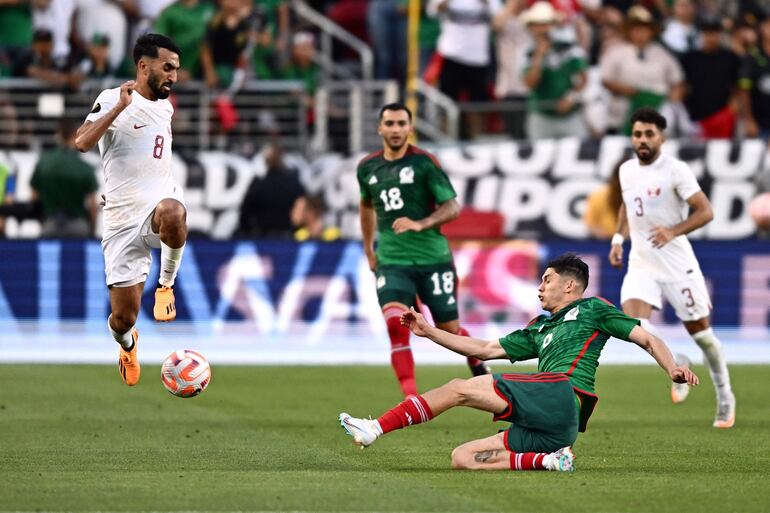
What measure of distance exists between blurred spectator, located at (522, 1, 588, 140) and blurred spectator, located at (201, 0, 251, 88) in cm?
414

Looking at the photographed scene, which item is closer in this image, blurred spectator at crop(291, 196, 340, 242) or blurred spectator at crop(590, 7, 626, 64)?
blurred spectator at crop(291, 196, 340, 242)

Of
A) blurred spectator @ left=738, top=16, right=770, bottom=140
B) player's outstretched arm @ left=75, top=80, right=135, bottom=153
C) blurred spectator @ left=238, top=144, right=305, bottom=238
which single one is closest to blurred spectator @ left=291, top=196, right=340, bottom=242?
blurred spectator @ left=238, top=144, right=305, bottom=238

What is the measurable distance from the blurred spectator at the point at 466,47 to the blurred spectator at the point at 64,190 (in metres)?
5.57

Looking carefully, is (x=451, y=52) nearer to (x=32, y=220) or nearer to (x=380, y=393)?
(x=32, y=220)

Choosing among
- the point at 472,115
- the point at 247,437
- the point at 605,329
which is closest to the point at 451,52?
the point at 472,115

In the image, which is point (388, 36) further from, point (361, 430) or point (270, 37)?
point (361, 430)

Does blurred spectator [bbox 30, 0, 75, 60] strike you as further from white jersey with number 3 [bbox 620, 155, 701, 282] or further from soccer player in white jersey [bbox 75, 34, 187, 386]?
white jersey with number 3 [bbox 620, 155, 701, 282]

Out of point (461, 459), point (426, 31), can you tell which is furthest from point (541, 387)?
point (426, 31)

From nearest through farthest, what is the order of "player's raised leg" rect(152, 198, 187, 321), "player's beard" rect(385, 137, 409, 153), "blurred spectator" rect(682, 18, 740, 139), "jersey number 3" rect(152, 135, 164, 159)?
"player's raised leg" rect(152, 198, 187, 321) < "jersey number 3" rect(152, 135, 164, 159) < "player's beard" rect(385, 137, 409, 153) < "blurred spectator" rect(682, 18, 740, 139)

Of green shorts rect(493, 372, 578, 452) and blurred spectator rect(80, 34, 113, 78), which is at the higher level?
blurred spectator rect(80, 34, 113, 78)

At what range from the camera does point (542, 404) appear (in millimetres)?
9359

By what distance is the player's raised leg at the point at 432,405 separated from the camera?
9375mm

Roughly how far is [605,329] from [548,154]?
1325 centimetres

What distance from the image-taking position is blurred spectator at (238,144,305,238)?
22094 millimetres
